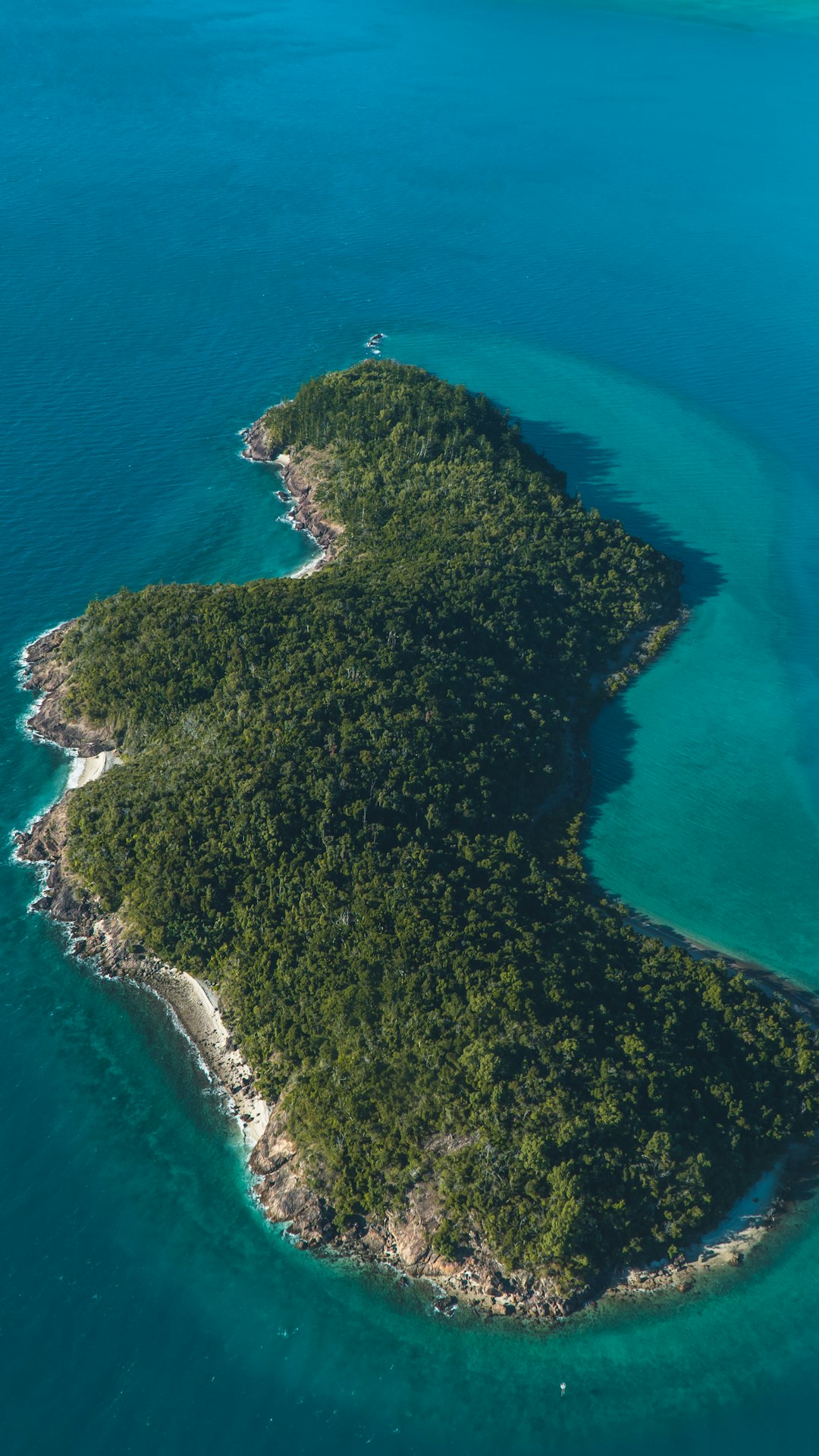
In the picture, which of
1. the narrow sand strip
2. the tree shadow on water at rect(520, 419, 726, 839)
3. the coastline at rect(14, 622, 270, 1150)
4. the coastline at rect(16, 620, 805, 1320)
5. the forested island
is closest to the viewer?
the coastline at rect(16, 620, 805, 1320)

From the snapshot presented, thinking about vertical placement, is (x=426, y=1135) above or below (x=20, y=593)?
below

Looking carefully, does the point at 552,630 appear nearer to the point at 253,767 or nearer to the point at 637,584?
the point at 637,584

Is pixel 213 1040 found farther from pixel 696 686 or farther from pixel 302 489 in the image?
pixel 302 489

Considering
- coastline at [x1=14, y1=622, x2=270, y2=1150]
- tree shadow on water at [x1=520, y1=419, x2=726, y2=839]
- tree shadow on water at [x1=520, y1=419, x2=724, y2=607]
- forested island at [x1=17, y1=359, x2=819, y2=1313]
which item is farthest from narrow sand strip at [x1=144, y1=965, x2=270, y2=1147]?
tree shadow on water at [x1=520, y1=419, x2=724, y2=607]

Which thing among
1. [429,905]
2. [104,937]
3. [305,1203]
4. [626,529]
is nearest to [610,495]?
[626,529]

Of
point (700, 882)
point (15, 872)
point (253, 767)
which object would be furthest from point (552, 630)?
point (15, 872)

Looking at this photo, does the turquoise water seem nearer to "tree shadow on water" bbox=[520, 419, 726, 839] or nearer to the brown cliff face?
"tree shadow on water" bbox=[520, 419, 726, 839]
